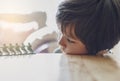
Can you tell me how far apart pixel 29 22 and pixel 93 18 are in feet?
1.92

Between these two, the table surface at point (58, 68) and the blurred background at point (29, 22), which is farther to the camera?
A: the blurred background at point (29, 22)

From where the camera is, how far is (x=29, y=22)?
987 mm

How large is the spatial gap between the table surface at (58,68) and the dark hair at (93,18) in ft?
0.20

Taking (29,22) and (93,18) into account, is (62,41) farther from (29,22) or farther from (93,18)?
(29,22)

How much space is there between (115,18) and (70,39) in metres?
0.12

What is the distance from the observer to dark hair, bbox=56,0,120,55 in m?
0.45

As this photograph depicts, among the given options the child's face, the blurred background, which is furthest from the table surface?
the blurred background

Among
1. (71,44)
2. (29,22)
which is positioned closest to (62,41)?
(71,44)

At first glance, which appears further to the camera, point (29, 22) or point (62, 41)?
point (29, 22)

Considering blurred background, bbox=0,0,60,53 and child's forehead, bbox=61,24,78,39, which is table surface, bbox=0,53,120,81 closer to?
child's forehead, bbox=61,24,78,39

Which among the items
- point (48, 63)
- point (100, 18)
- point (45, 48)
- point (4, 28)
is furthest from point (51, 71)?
point (4, 28)

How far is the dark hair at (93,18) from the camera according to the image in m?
0.45

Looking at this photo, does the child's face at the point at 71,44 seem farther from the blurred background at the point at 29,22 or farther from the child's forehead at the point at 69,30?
the blurred background at the point at 29,22

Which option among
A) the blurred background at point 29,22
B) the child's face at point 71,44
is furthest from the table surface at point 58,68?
the blurred background at point 29,22
